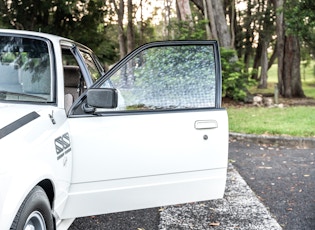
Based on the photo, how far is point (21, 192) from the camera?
1.97m

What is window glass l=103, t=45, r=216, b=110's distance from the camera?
9.91 feet

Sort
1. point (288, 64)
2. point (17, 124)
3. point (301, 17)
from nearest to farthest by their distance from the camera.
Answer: point (17, 124)
point (301, 17)
point (288, 64)

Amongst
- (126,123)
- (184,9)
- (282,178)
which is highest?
(184,9)

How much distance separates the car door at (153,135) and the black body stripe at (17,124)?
0.38m

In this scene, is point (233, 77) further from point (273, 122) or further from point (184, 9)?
point (184, 9)

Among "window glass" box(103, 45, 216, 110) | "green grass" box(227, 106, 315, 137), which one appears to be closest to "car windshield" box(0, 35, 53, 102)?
"window glass" box(103, 45, 216, 110)

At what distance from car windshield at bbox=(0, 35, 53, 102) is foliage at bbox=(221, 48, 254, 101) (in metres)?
10.4

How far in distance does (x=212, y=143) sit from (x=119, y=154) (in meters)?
0.77

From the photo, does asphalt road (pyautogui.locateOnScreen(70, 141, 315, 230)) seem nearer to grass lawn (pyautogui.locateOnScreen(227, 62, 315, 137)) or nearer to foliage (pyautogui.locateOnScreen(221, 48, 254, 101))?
grass lawn (pyautogui.locateOnScreen(227, 62, 315, 137))

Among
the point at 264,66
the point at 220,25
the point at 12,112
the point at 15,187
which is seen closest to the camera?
the point at 15,187

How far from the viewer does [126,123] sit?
9.50 ft

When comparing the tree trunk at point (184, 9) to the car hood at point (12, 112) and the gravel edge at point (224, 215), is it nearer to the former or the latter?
the gravel edge at point (224, 215)

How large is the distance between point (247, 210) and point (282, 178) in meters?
1.54

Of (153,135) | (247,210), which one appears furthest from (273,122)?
(153,135)
